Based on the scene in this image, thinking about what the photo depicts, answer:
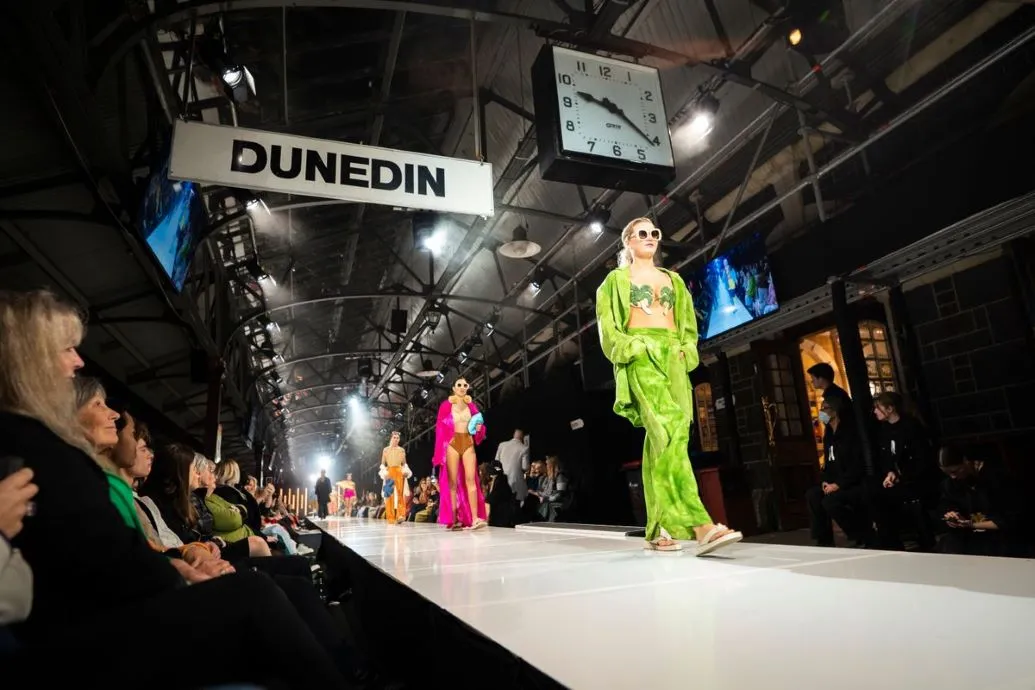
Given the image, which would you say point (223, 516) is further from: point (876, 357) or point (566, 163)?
point (876, 357)

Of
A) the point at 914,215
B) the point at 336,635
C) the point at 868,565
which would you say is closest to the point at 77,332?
the point at 336,635

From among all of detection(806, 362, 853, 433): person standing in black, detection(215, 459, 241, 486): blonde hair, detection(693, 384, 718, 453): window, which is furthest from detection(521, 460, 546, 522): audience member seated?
detection(806, 362, 853, 433): person standing in black

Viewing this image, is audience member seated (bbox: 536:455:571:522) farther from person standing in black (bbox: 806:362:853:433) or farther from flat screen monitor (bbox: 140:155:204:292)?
flat screen monitor (bbox: 140:155:204:292)

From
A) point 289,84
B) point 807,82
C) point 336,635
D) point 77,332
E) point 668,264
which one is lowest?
point 336,635

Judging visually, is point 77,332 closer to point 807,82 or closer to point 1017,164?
point 1017,164

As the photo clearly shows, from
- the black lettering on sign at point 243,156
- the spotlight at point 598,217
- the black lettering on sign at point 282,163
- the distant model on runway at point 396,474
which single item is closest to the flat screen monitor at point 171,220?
the black lettering on sign at point 243,156

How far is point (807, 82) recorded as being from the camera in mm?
5574

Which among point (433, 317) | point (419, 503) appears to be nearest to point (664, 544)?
point (433, 317)

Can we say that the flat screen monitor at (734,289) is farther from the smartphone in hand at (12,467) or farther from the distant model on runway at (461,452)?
the smartphone in hand at (12,467)

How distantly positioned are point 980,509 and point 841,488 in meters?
1.39

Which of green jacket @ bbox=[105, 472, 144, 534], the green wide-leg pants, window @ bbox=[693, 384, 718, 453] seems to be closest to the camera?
green jacket @ bbox=[105, 472, 144, 534]

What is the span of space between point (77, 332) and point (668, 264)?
7704 mm

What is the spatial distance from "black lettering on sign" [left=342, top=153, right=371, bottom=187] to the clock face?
1.38 metres

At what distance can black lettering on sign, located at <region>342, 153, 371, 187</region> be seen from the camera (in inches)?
142
